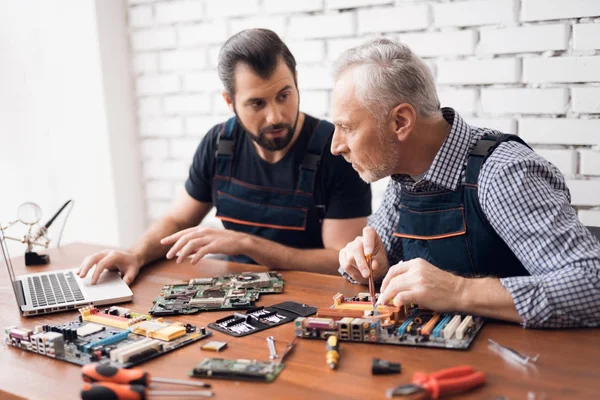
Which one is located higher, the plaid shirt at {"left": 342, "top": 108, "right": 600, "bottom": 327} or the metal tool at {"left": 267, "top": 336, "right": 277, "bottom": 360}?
the plaid shirt at {"left": 342, "top": 108, "right": 600, "bottom": 327}

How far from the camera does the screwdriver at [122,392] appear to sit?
3.53 ft

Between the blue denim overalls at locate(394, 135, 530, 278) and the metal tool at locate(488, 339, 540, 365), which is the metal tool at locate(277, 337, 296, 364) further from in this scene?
the blue denim overalls at locate(394, 135, 530, 278)

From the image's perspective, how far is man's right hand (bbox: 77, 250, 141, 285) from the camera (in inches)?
73.3

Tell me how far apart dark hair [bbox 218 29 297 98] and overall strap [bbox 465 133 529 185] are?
818 mm

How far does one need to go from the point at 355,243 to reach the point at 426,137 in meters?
0.35

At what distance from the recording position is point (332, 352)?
1202 millimetres

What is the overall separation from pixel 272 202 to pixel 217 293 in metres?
0.66

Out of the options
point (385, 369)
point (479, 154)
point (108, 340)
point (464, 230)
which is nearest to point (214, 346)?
point (108, 340)

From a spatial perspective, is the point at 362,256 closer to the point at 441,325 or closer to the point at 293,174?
the point at 441,325

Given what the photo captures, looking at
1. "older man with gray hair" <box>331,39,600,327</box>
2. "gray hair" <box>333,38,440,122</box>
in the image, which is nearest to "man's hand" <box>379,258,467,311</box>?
"older man with gray hair" <box>331,39,600,327</box>

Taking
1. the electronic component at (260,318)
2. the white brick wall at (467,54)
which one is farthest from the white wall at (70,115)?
the electronic component at (260,318)

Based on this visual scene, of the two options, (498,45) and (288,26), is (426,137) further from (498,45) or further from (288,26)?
(288,26)

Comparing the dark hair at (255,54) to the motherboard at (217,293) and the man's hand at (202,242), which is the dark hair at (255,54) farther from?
the motherboard at (217,293)

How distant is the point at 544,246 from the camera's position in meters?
1.39
